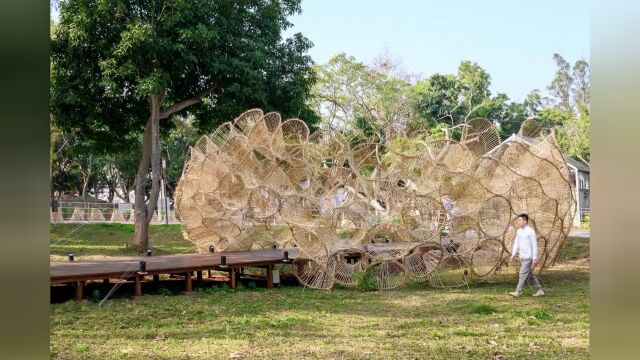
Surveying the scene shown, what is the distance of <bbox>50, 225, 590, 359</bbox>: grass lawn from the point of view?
5.16 meters

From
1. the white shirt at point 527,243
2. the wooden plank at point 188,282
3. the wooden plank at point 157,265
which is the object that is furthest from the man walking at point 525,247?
the wooden plank at point 188,282

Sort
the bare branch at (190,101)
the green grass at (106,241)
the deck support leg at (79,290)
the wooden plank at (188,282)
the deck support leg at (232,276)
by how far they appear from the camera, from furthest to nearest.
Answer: the bare branch at (190,101), the green grass at (106,241), the deck support leg at (232,276), the wooden plank at (188,282), the deck support leg at (79,290)

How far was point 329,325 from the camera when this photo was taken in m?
6.30

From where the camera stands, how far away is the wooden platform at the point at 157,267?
24.1 ft

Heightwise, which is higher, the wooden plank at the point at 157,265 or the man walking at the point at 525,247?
the man walking at the point at 525,247

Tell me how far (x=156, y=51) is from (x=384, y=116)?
11.7 meters

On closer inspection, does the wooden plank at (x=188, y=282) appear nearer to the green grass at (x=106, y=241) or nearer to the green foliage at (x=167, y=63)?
the green grass at (x=106, y=241)

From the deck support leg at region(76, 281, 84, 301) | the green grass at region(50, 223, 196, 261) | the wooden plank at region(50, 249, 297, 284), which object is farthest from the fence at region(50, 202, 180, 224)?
the deck support leg at region(76, 281, 84, 301)

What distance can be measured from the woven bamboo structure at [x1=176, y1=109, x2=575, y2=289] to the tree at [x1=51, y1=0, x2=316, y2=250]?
386 centimetres

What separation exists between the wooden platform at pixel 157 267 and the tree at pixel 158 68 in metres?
4.66

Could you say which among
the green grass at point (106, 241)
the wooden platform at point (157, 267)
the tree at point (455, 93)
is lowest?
the green grass at point (106, 241)

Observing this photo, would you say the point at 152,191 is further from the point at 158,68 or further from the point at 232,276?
the point at 232,276
